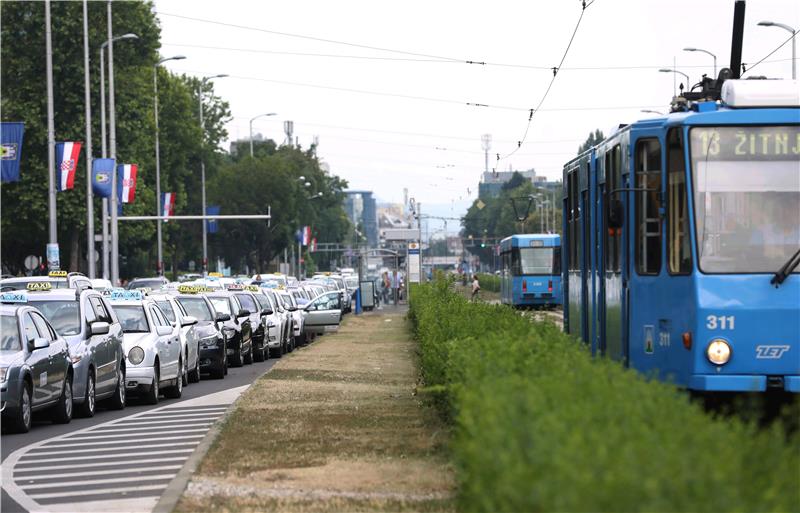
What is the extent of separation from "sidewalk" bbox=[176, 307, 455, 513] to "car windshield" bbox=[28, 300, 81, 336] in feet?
8.06

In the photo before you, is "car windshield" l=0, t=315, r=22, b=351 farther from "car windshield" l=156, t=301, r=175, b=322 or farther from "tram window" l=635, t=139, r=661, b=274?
"car windshield" l=156, t=301, r=175, b=322

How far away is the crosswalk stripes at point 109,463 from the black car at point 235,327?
13.3 meters

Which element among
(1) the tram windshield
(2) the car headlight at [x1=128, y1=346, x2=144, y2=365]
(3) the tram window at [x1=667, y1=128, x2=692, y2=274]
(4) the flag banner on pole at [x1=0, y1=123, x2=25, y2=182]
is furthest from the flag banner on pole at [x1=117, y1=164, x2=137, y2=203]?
(1) the tram windshield

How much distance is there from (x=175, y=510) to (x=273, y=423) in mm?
6792

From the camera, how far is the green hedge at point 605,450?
19.4 ft

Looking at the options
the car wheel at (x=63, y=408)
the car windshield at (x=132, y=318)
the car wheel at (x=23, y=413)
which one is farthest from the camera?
the car windshield at (x=132, y=318)

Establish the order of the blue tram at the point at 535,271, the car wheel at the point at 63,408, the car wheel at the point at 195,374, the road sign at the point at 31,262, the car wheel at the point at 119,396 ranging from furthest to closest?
the road sign at the point at 31,262 < the blue tram at the point at 535,271 < the car wheel at the point at 195,374 < the car wheel at the point at 119,396 < the car wheel at the point at 63,408

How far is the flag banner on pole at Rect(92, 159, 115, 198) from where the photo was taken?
5800cm

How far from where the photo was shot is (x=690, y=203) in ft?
50.0

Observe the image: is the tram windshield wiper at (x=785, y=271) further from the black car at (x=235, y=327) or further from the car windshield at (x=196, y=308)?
the black car at (x=235, y=327)

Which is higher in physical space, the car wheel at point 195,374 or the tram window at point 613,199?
the tram window at point 613,199

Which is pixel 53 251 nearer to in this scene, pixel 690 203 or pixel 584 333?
pixel 584 333

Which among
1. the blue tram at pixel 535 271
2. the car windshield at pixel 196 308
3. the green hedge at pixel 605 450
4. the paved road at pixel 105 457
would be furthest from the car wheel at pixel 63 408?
the blue tram at pixel 535 271

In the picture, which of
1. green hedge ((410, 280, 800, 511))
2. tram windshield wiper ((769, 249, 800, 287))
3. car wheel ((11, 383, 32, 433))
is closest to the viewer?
green hedge ((410, 280, 800, 511))
